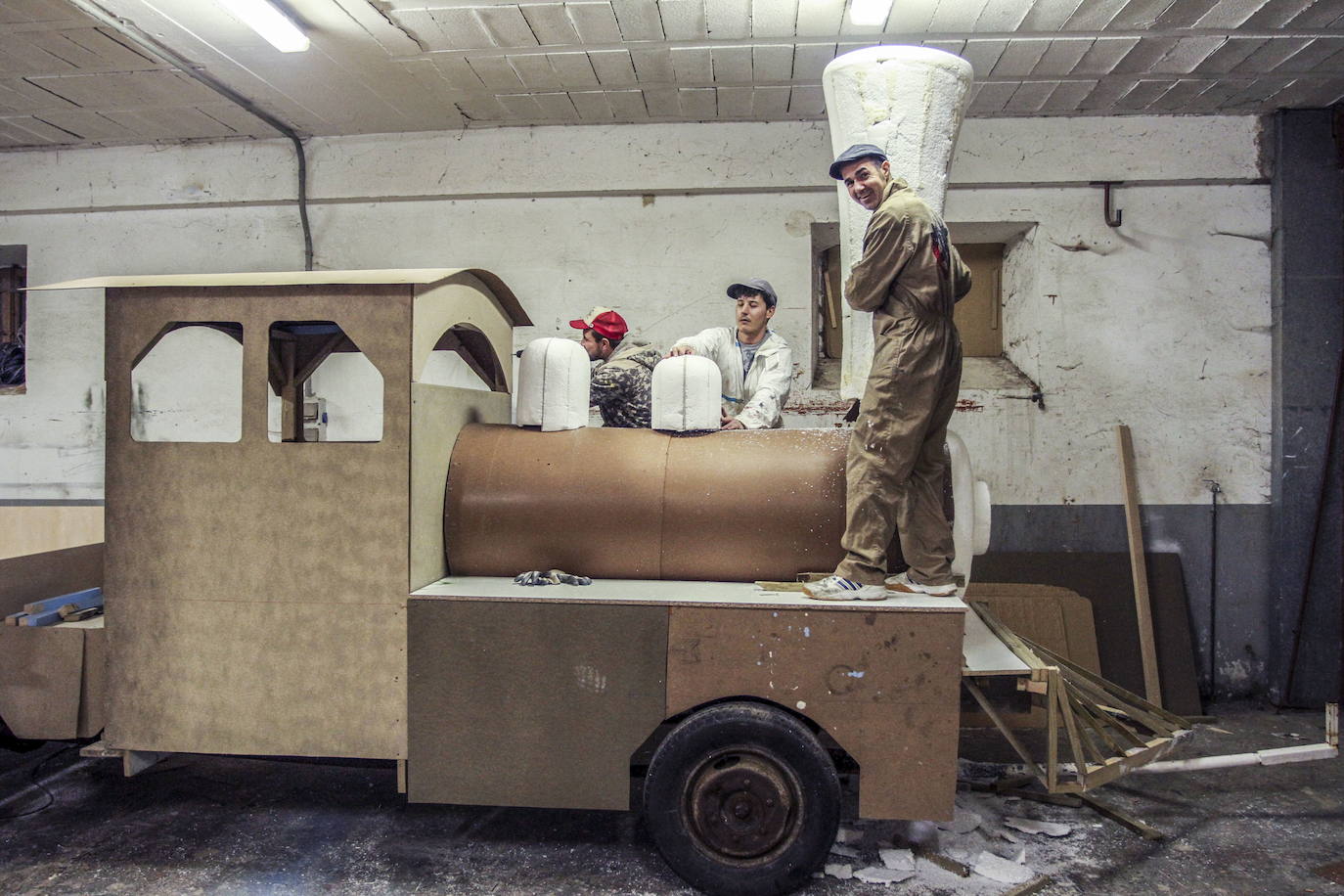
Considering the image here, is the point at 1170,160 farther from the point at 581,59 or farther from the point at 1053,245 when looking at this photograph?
the point at 581,59

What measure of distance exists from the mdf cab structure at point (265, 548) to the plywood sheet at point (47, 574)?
92cm

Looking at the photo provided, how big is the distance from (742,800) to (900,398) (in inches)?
65.0

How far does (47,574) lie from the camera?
4094 mm

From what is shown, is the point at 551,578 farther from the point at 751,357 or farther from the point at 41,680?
the point at 41,680

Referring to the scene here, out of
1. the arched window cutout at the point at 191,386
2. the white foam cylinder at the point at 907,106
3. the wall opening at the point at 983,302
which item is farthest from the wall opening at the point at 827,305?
the arched window cutout at the point at 191,386

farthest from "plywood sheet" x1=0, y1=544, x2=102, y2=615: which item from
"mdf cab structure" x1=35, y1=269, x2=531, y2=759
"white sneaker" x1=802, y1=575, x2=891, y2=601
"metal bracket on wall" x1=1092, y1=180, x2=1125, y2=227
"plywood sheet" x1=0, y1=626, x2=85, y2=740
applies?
"metal bracket on wall" x1=1092, y1=180, x2=1125, y2=227

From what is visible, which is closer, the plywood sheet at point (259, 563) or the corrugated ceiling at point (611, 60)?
the plywood sheet at point (259, 563)

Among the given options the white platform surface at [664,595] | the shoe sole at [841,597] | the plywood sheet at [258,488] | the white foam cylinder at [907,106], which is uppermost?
the white foam cylinder at [907,106]

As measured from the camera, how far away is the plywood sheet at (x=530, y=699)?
312cm

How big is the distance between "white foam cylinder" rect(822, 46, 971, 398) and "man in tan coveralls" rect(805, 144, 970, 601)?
0.48 m

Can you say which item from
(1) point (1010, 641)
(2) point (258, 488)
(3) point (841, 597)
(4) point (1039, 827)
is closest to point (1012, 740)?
(1) point (1010, 641)

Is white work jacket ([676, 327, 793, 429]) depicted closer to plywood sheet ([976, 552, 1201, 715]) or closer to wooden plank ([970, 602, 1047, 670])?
wooden plank ([970, 602, 1047, 670])

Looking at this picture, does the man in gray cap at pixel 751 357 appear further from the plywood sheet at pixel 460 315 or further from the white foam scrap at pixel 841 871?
the white foam scrap at pixel 841 871

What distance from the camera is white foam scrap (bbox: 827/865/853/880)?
3.33 meters
